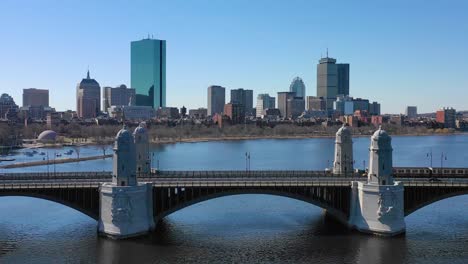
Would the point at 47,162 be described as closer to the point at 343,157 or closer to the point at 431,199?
the point at 343,157

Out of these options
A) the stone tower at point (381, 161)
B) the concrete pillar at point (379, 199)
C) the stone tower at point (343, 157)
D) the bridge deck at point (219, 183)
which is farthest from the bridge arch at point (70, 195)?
the stone tower at point (343, 157)

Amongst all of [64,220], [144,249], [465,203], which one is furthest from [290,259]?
[465,203]

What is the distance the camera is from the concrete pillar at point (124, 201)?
55.2m

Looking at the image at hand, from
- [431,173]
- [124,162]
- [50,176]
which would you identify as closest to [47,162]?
[50,176]

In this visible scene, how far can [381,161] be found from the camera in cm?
5875

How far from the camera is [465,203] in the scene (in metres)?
76.3

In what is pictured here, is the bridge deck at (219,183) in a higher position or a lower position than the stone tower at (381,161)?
lower

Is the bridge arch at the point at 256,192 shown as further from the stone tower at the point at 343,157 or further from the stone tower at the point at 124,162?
the stone tower at the point at 343,157

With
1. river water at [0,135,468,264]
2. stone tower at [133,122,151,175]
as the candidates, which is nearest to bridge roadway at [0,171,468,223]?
river water at [0,135,468,264]

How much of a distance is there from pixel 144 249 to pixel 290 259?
45.0 feet

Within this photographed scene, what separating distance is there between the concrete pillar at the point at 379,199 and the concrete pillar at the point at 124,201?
71.2ft

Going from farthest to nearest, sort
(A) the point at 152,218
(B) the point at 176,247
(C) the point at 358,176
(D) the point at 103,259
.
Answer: (C) the point at 358,176
(A) the point at 152,218
(B) the point at 176,247
(D) the point at 103,259

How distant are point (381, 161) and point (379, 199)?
4.26 meters

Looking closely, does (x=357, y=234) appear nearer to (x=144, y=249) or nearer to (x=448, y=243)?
(x=448, y=243)
